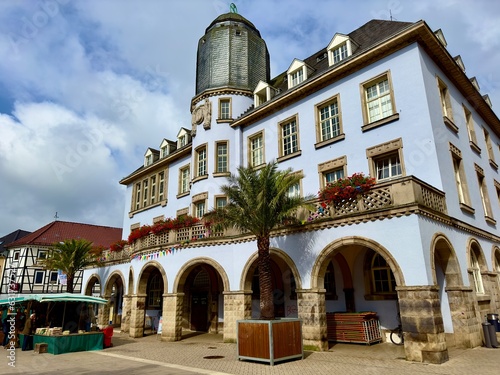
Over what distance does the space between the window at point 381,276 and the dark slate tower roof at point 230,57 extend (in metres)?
13.7

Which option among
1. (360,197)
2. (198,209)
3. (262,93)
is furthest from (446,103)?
(198,209)

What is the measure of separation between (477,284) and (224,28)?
2108 centimetres

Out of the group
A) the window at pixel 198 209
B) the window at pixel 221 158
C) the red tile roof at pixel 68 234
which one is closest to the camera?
the window at pixel 221 158

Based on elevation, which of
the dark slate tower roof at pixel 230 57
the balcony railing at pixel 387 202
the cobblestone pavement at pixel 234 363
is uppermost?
the dark slate tower roof at pixel 230 57

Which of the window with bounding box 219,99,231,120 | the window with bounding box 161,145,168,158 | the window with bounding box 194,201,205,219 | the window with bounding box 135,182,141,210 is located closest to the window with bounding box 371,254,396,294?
the window with bounding box 194,201,205,219

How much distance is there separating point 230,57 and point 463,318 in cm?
1965

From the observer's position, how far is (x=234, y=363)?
12.3m

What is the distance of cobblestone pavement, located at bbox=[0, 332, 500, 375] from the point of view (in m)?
10.5

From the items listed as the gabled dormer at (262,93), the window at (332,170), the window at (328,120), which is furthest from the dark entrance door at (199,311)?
the gabled dormer at (262,93)

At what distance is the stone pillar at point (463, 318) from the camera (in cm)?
1317

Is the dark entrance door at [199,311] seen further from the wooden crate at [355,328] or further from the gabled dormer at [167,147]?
the gabled dormer at [167,147]

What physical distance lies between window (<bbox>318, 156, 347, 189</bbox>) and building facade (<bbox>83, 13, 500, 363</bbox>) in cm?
9

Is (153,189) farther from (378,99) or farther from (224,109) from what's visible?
(378,99)

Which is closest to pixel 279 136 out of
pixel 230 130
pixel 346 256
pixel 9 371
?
pixel 230 130
